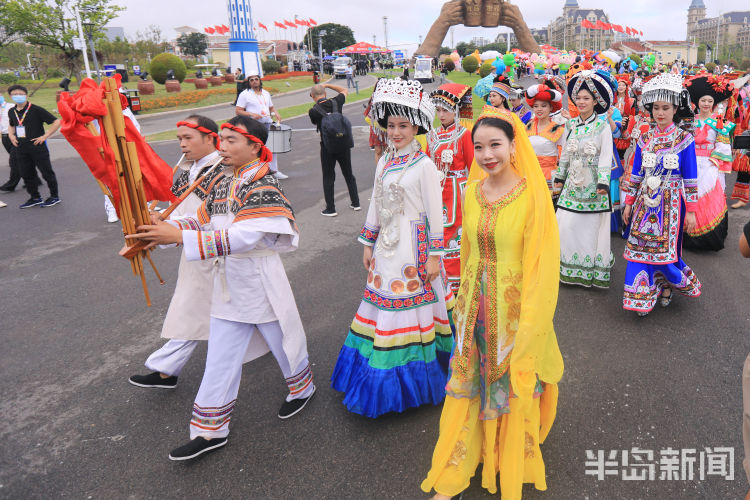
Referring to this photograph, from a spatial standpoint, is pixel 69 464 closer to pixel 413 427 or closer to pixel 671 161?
pixel 413 427

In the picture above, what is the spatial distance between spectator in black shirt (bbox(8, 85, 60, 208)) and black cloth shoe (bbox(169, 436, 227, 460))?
26.1 feet

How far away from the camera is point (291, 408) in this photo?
10.7 ft

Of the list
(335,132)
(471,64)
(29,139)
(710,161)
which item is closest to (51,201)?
(29,139)

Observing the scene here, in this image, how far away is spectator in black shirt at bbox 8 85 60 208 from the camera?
346 inches

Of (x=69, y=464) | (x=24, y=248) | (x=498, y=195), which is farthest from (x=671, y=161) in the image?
(x=24, y=248)

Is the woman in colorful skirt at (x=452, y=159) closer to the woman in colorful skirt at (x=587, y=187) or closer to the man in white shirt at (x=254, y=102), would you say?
the woman in colorful skirt at (x=587, y=187)

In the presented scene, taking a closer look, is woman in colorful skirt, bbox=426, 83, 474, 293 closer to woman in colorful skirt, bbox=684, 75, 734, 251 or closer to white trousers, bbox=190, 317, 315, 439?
white trousers, bbox=190, 317, 315, 439

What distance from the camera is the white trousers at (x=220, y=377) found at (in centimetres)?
289

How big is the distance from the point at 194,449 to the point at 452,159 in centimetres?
319

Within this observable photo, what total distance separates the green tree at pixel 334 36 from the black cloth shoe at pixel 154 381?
9116cm

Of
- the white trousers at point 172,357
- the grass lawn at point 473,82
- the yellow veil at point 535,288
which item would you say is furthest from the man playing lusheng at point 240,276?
the grass lawn at point 473,82

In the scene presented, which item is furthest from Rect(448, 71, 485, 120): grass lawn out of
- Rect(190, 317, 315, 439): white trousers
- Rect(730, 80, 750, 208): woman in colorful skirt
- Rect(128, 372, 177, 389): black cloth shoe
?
Rect(190, 317, 315, 439): white trousers

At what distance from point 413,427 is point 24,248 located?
6.44 metres

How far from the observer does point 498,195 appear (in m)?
2.48
